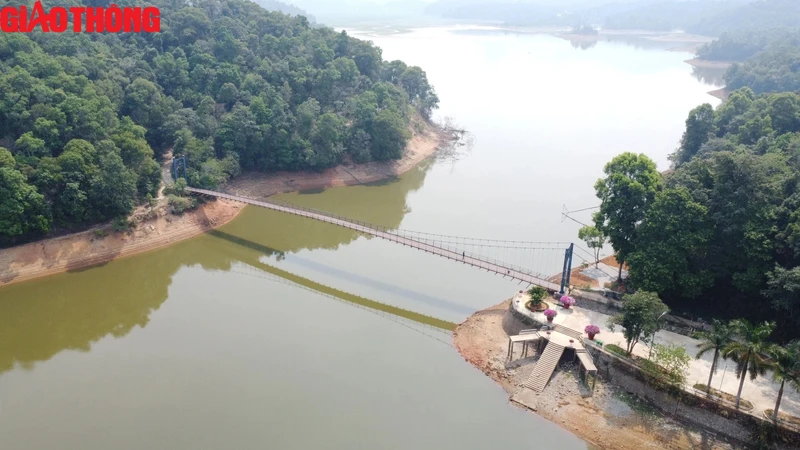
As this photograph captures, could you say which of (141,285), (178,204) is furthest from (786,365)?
(178,204)

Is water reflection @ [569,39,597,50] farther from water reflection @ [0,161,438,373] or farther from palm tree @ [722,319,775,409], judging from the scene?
palm tree @ [722,319,775,409]

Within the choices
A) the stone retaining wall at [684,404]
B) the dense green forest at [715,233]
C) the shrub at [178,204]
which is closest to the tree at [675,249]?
the dense green forest at [715,233]

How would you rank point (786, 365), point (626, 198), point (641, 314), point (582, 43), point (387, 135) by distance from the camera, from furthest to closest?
point (582, 43)
point (387, 135)
point (626, 198)
point (641, 314)
point (786, 365)

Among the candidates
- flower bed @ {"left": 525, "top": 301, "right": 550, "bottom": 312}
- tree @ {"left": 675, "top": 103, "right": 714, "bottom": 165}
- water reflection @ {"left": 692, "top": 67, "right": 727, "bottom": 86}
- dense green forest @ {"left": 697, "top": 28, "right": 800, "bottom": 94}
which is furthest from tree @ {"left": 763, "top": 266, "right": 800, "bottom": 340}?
water reflection @ {"left": 692, "top": 67, "right": 727, "bottom": 86}

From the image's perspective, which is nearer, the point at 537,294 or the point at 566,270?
the point at 537,294

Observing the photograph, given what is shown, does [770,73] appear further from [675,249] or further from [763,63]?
[675,249]
